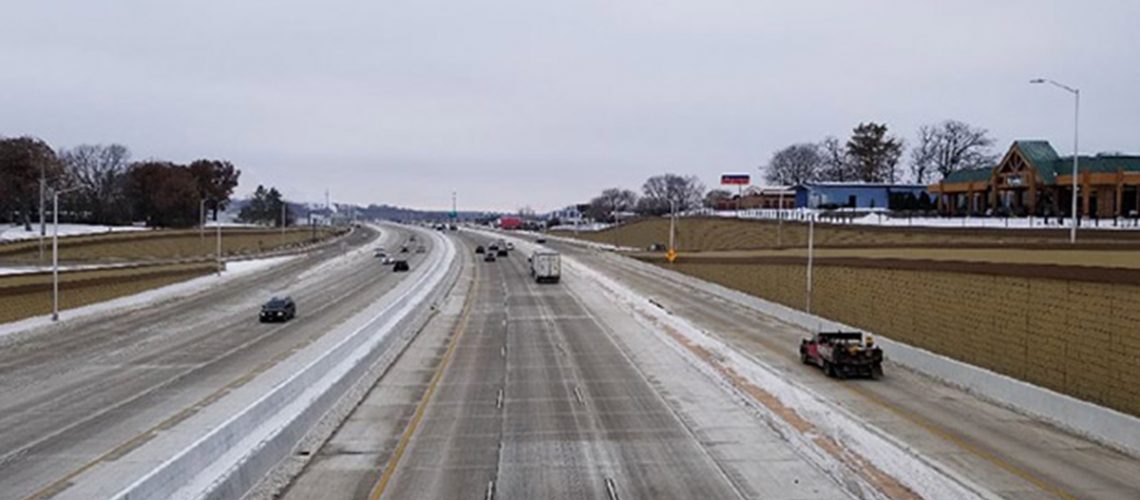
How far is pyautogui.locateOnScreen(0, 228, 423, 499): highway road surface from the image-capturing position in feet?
74.2

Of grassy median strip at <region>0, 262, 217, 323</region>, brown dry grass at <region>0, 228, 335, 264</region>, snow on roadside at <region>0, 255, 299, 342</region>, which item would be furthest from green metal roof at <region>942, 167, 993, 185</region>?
brown dry grass at <region>0, 228, 335, 264</region>

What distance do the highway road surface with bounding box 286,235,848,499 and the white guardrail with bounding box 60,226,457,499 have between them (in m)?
0.95

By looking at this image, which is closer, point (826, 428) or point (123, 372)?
point (826, 428)

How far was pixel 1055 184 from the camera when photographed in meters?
69.6

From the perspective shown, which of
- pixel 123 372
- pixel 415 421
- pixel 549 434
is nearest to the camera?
pixel 549 434

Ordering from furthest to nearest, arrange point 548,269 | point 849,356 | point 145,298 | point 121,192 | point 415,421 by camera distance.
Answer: point 121,192 → point 548,269 → point 145,298 → point 849,356 → point 415,421

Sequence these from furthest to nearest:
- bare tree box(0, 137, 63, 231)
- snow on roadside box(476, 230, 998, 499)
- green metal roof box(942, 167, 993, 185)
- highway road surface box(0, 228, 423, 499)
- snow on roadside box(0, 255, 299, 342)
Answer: bare tree box(0, 137, 63, 231) < green metal roof box(942, 167, 993, 185) < snow on roadside box(0, 255, 299, 342) < highway road surface box(0, 228, 423, 499) < snow on roadside box(476, 230, 998, 499)

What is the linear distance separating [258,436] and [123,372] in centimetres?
1786

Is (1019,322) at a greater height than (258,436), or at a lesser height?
greater

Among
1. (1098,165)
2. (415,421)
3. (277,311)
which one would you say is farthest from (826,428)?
(1098,165)

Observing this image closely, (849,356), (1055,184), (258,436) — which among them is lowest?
(258,436)

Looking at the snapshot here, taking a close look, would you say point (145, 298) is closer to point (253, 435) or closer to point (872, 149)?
point (253, 435)

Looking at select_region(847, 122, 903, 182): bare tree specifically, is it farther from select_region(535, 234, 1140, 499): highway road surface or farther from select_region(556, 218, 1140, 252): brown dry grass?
select_region(535, 234, 1140, 499): highway road surface

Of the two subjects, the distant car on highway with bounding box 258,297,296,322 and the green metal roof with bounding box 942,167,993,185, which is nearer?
the distant car on highway with bounding box 258,297,296,322
